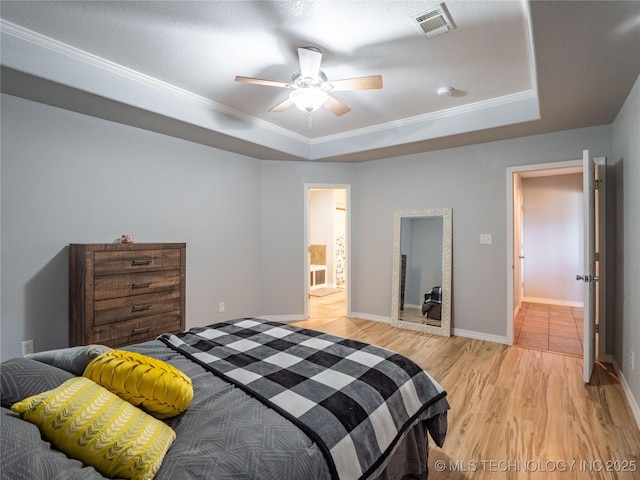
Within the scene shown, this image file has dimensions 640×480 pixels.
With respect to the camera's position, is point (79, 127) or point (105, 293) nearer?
point (105, 293)

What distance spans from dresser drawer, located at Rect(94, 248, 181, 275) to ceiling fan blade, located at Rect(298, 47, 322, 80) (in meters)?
2.03

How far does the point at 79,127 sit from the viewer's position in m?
2.88

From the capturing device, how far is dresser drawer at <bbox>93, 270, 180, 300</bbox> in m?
2.62

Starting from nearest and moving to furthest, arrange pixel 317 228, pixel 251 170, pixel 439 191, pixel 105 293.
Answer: pixel 105 293 → pixel 439 191 → pixel 251 170 → pixel 317 228

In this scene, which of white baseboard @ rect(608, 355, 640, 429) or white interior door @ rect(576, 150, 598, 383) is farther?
white interior door @ rect(576, 150, 598, 383)

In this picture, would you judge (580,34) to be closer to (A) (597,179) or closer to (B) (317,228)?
(A) (597,179)

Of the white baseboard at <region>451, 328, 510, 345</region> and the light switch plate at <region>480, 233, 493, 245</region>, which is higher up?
the light switch plate at <region>480, 233, 493, 245</region>

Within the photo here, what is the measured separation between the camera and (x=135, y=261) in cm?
282

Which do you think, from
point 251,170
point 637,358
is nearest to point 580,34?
point 637,358

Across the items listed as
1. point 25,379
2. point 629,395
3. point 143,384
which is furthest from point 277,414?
point 629,395

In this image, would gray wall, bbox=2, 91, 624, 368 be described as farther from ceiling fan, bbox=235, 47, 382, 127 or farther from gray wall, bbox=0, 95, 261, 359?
ceiling fan, bbox=235, 47, 382, 127

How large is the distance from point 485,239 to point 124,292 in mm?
3860

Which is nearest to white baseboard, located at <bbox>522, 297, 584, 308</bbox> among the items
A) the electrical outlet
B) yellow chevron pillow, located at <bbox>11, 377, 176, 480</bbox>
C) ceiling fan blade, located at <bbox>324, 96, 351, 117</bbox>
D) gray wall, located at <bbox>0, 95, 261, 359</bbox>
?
gray wall, located at <bbox>0, 95, 261, 359</bbox>

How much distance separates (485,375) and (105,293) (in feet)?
11.0
